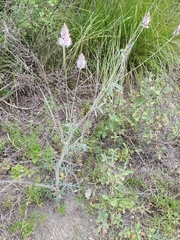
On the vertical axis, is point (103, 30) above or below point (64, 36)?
below

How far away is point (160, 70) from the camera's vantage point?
6.53 feet

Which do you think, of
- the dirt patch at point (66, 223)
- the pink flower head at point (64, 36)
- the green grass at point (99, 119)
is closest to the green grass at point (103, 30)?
the green grass at point (99, 119)

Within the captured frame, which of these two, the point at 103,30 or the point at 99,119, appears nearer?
the point at 99,119

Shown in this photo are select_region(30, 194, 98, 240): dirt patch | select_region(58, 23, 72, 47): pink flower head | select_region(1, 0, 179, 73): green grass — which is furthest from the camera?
select_region(1, 0, 179, 73): green grass

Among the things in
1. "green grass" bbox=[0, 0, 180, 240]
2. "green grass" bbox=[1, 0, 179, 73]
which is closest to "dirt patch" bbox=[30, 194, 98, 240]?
"green grass" bbox=[0, 0, 180, 240]

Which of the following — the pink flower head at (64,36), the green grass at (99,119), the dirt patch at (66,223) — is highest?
the pink flower head at (64,36)

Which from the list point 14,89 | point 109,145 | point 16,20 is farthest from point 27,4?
point 109,145

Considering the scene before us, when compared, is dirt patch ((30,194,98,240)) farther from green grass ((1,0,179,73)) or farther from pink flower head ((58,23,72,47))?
green grass ((1,0,179,73))

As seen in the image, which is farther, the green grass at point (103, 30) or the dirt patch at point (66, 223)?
the green grass at point (103, 30)

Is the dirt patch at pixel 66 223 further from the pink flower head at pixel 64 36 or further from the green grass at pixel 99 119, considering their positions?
the pink flower head at pixel 64 36

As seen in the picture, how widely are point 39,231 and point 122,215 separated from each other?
465mm

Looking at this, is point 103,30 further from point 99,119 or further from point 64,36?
point 64,36

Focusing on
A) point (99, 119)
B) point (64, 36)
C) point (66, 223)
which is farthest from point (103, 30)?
point (66, 223)

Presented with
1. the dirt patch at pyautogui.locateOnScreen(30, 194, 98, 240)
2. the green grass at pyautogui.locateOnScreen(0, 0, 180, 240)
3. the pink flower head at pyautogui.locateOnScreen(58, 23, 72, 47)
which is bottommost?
the dirt patch at pyautogui.locateOnScreen(30, 194, 98, 240)
